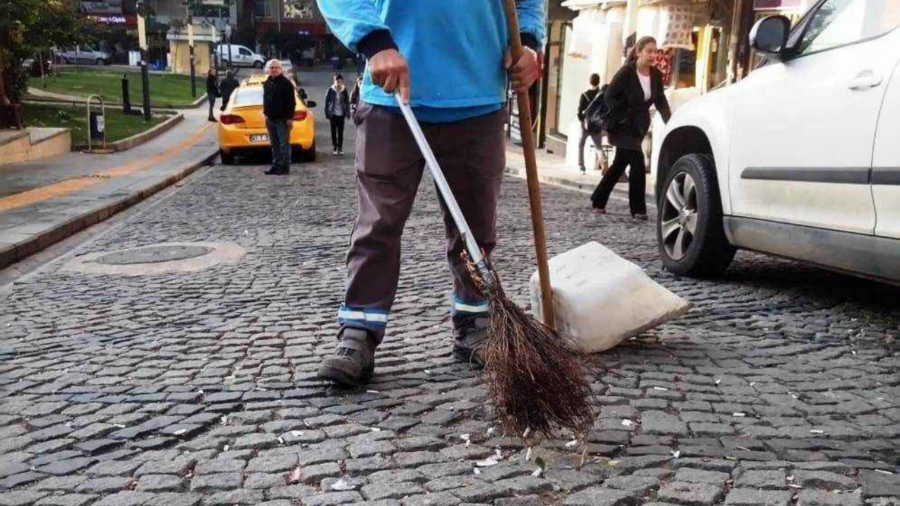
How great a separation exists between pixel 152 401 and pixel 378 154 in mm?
1240

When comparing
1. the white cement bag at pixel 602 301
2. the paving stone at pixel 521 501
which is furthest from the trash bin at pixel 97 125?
the paving stone at pixel 521 501

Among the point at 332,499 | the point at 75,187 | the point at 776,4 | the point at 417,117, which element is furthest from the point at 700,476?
the point at 776,4

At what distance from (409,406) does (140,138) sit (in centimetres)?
1953

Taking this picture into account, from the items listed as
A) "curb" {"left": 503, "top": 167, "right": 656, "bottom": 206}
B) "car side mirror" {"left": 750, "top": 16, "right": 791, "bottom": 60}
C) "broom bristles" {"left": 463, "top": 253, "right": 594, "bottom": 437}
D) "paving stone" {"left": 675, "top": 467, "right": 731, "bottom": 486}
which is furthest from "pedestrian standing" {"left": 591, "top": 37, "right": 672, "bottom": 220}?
"paving stone" {"left": 675, "top": 467, "right": 731, "bottom": 486}

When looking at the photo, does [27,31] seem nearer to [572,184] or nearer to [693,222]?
[572,184]

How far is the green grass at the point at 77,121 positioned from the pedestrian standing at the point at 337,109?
4503 millimetres

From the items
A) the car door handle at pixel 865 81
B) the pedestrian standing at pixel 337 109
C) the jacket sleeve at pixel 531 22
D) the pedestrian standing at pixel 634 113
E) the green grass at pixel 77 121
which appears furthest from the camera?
the green grass at pixel 77 121

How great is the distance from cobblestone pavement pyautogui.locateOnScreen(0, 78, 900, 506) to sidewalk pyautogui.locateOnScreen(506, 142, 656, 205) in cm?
707

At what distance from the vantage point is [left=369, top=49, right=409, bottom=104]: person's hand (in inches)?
131

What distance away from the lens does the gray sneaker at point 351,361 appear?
359 centimetres

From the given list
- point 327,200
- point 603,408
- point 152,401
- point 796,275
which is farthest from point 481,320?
point 327,200

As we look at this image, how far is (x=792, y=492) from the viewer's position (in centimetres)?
274

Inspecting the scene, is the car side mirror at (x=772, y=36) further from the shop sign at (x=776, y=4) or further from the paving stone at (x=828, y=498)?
the shop sign at (x=776, y=4)

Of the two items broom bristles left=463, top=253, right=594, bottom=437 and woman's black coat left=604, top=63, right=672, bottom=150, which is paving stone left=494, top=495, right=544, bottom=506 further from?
woman's black coat left=604, top=63, right=672, bottom=150
